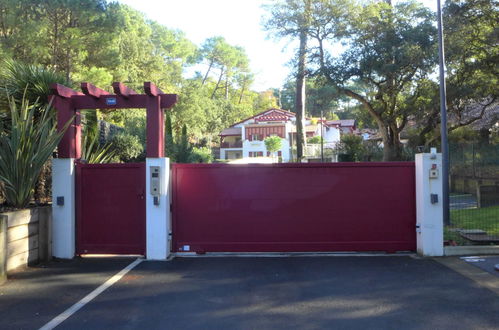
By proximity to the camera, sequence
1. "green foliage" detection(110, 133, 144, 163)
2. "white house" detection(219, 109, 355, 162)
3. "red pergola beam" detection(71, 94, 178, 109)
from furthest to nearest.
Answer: "white house" detection(219, 109, 355, 162) → "green foliage" detection(110, 133, 144, 163) → "red pergola beam" detection(71, 94, 178, 109)

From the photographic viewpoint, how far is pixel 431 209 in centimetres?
795

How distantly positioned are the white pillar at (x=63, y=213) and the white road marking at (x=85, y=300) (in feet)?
4.58

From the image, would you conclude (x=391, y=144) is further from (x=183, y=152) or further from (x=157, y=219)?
(x=157, y=219)

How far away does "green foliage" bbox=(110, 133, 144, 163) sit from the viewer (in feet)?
50.8

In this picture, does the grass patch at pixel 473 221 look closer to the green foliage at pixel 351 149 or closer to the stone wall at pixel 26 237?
the stone wall at pixel 26 237

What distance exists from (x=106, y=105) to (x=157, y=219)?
7.78ft

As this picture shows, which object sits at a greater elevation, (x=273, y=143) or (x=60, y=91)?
(x=273, y=143)

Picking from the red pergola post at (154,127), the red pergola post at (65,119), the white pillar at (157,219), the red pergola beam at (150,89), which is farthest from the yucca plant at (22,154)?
the white pillar at (157,219)

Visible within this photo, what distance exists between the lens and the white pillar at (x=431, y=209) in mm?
7914

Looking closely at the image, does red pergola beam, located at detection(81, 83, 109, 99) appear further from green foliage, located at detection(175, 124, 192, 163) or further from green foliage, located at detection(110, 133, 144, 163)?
green foliage, located at detection(175, 124, 192, 163)

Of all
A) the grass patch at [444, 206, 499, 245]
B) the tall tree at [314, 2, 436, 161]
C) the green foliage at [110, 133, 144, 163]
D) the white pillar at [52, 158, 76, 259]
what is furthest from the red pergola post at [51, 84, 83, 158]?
the tall tree at [314, 2, 436, 161]

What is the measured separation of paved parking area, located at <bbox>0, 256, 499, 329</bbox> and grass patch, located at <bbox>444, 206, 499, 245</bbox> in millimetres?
2220

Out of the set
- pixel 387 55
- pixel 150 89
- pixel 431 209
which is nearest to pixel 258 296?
pixel 431 209

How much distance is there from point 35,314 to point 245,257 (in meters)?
3.79
